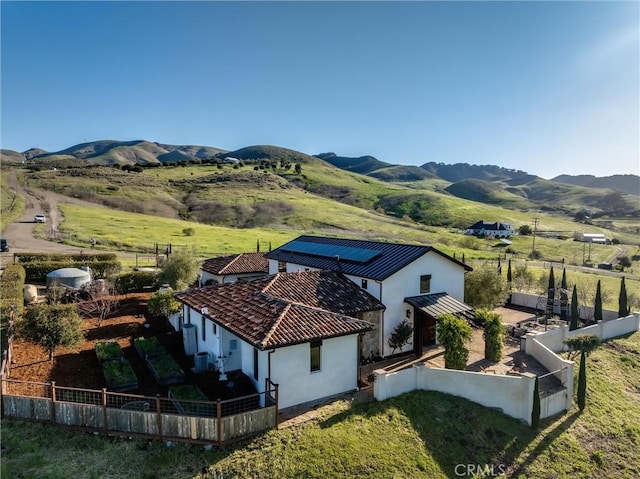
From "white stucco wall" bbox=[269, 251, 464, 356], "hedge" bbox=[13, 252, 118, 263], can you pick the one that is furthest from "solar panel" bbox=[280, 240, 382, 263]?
"hedge" bbox=[13, 252, 118, 263]

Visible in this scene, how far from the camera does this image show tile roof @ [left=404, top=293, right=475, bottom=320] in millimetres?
21723

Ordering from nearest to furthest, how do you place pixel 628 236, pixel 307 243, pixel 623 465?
pixel 623 465 → pixel 307 243 → pixel 628 236

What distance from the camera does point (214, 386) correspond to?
1770 cm

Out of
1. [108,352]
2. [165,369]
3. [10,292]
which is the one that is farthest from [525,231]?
[10,292]

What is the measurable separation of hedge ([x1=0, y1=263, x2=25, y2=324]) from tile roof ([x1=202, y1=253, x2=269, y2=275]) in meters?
13.2

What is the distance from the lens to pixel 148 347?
2127cm

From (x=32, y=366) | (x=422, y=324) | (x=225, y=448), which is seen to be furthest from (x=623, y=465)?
(x=32, y=366)

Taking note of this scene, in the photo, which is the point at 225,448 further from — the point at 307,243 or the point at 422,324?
the point at 307,243

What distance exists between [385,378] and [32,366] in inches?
639

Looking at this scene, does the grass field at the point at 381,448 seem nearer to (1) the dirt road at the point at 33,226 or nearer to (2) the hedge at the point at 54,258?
(2) the hedge at the point at 54,258

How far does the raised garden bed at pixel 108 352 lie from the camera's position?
65.2 ft

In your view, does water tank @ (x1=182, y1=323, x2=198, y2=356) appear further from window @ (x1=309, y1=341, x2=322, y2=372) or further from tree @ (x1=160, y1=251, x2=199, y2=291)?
tree @ (x1=160, y1=251, x2=199, y2=291)

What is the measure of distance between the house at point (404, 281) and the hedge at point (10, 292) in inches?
695

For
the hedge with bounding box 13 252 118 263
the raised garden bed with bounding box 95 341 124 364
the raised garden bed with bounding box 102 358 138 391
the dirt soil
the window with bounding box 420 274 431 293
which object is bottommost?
the dirt soil
